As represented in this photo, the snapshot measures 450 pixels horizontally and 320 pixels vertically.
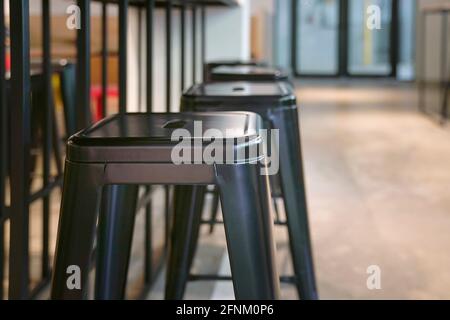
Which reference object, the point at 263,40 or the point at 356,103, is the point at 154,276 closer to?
the point at 356,103

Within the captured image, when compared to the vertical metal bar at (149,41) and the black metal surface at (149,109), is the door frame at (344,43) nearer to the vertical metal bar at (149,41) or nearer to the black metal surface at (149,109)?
the black metal surface at (149,109)

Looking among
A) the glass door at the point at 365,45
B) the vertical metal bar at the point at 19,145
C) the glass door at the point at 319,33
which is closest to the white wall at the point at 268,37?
the glass door at the point at 319,33

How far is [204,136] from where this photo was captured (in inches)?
42.8

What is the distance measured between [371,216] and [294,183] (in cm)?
150

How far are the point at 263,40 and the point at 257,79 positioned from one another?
8.02 meters

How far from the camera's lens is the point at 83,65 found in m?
1.60

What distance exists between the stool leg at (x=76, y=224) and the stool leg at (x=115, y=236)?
6.8 inches

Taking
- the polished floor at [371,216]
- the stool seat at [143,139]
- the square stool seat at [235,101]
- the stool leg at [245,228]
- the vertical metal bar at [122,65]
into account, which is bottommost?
the polished floor at [371,216]

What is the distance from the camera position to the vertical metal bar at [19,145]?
1.28 metres

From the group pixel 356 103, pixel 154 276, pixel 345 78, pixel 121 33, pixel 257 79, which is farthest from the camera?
pixel 345 78

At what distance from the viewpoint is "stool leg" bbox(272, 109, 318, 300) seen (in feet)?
5.73

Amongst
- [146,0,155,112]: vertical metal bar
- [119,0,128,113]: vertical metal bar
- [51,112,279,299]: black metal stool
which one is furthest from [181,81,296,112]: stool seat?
[51,112,279,299]: black metal stool

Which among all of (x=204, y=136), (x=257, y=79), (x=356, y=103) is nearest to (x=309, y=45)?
(x=356, y=103)
